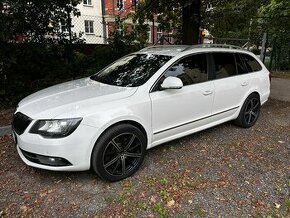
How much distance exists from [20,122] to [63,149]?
72 centimetres

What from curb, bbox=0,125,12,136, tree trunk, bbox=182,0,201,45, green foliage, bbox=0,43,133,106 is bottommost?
curb, bbox=0,125,12,136

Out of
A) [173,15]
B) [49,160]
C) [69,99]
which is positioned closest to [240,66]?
[69,99]

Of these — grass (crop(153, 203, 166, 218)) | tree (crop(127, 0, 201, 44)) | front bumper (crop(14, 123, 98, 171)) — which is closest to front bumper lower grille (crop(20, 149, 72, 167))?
front bumper (crop(14, 123, 98, 171))

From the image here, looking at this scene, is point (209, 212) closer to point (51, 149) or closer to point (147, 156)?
point (147, 156)

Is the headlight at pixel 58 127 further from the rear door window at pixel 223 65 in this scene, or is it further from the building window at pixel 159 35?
the building window at pixel 159 35

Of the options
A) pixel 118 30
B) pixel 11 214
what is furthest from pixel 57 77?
pixel 11 214

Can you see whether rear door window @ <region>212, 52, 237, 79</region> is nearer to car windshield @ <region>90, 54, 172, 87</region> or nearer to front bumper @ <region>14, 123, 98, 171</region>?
car windshield @ <region>90, 54, 172, 87</region>

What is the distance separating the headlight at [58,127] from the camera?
10.1ft

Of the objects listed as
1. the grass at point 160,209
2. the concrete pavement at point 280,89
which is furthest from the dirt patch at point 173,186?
the concrete pavement at point 280,89

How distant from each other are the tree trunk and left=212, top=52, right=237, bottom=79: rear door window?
3139 mm

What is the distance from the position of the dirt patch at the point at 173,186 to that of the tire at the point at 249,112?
69cm

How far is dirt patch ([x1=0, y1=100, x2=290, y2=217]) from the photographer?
3018mm

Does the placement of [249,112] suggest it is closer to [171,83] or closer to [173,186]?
[171,83]

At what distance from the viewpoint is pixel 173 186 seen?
3404mm
